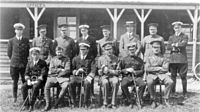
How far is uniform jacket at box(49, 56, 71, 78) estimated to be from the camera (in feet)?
18.9

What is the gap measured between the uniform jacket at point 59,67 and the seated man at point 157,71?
1.74m

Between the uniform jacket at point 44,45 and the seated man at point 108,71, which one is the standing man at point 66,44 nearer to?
the uniform jacket at point 44,45

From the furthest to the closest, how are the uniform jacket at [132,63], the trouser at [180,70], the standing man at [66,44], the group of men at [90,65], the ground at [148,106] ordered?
the trouser at [180,70], the standing man at [66,44], the uniform jacket at [132,63], the group of men at [90,65], the ground at [148,106]

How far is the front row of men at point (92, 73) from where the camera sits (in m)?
5.52

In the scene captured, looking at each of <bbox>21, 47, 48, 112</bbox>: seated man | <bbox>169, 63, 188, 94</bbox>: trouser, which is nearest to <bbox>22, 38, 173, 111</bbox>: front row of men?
<bbox>21, 47, 48, 112</bbox>: seated man

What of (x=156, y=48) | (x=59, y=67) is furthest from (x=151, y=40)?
(x=59, y=67)

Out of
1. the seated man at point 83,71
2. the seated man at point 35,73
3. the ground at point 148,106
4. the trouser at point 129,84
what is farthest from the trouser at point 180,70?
the seated man at point 35,73

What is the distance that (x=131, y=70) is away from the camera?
570 centimetres

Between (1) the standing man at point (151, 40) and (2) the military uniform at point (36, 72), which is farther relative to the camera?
(1) the standing man at point (151, 40)

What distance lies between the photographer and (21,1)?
892 cm

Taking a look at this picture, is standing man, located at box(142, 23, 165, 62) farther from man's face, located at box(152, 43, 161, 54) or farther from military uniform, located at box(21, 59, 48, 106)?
military uniform, located at box(21, 59, 48, 106)

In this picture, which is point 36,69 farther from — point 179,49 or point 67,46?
point 179,49

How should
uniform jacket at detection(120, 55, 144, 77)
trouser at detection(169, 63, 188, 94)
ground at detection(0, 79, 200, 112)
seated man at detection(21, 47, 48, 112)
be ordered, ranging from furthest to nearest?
trouser at detection(169, 63, 188, 94), uniform jacket at detection(120, 55, 144, 77), seated man at detection(21, 47, 48, 112), ground at detection(0, 79, 200, 112)

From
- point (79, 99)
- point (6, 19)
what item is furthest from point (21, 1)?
point (79, 99)
